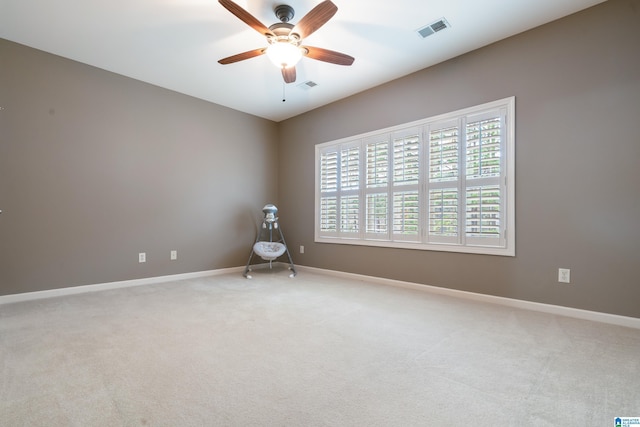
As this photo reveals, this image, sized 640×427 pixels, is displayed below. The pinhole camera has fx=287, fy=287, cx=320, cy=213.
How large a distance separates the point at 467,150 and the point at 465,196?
52 cm

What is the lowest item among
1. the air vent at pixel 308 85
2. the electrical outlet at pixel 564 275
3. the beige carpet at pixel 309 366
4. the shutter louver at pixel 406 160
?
the beige carpet at pixel 309 366

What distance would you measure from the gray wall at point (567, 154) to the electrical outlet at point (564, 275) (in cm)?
3

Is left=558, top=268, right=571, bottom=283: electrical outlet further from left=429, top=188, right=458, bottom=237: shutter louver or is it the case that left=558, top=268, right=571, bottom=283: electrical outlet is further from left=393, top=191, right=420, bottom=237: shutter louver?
left=393, top=191, right=420, bottom=237: shutter louver

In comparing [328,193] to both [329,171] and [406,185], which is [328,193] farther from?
[406,185]

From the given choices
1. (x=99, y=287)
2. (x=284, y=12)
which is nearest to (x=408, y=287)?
(x=284, y=12)

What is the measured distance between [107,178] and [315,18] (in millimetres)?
3165

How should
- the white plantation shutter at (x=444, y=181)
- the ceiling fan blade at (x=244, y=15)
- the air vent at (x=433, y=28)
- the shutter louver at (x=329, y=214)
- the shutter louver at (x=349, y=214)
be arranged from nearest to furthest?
the ceiling fan blade at (x=244, y=15) → the air vent at (x=433, y=28) → the white plantation shutter at (x=444, y=181) → the shutter louver at (x=349, y=214) → the shutter louver at (x=329, y=214)

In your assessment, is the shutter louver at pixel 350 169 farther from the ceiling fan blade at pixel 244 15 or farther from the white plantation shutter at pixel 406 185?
the ceiling fan blade at pixel 244 15

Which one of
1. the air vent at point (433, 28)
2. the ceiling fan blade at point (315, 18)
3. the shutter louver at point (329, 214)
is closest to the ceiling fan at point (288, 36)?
the ceiling fan blade at point (315, 18)

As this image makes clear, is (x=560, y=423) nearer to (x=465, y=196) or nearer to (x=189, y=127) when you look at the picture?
(x=465, y=196)

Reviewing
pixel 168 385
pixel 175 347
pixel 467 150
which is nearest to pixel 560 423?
pixel 168 385

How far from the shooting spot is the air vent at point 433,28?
2.72 metres

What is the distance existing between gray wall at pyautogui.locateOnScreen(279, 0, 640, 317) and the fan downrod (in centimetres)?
189

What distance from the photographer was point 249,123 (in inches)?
201
